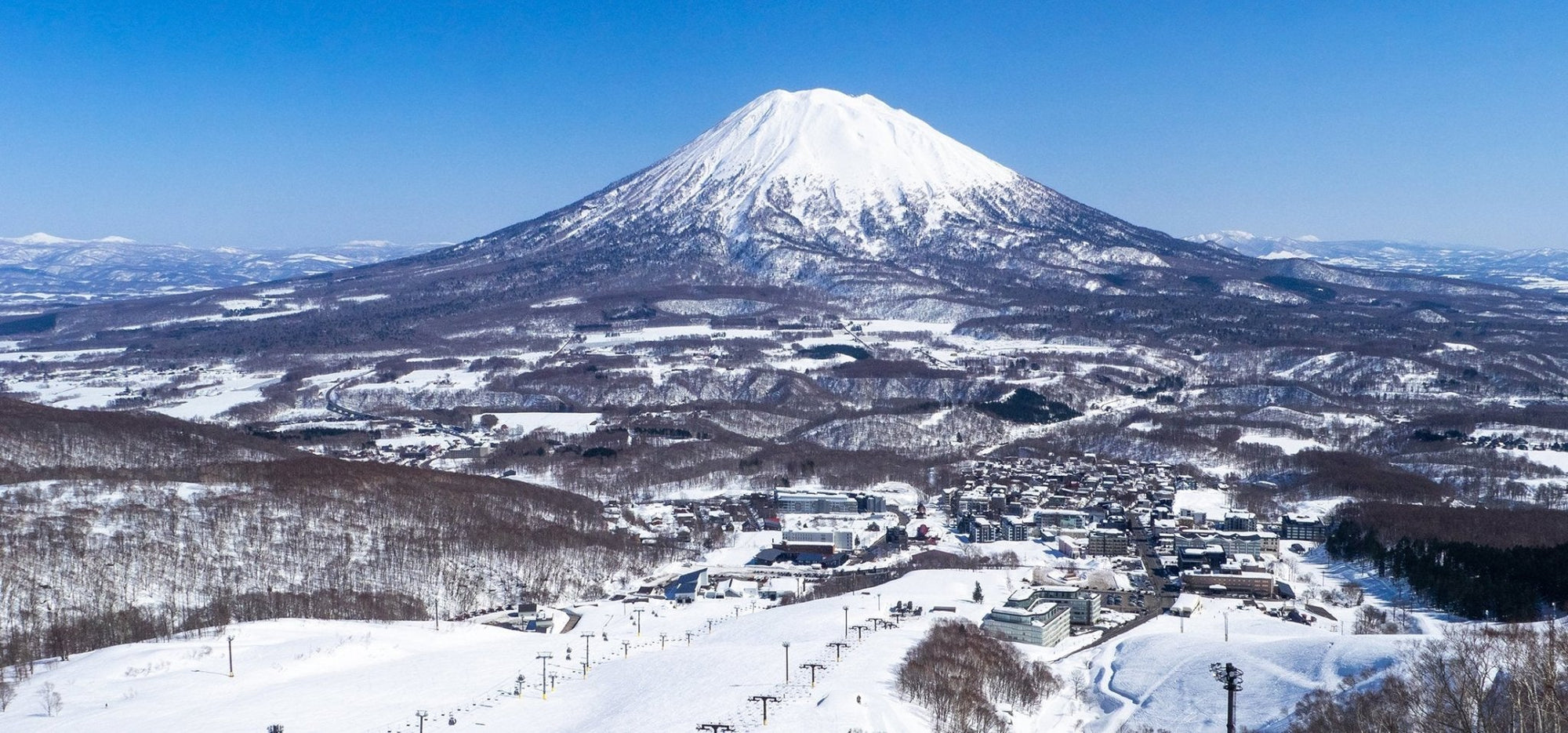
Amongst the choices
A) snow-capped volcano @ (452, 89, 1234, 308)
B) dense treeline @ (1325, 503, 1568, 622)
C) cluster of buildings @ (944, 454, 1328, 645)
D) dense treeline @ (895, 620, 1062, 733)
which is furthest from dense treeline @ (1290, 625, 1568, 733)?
snow-capped volcano @ (452, 89, 1234, 308)

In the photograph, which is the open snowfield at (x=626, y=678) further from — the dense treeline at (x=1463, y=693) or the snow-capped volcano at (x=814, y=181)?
the snow-capped volcano at (x=814, y=181)

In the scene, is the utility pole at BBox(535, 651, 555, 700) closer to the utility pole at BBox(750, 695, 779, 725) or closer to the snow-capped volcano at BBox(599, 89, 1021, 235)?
the utility pole at BBox(750, 695, 779, 725)

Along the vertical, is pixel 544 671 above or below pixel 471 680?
above

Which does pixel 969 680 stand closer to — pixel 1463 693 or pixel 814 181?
pixel 1463 693

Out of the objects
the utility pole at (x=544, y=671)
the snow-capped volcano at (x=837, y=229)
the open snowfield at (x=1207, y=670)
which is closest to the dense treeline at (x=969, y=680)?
the open snowfield at (x=1207, y=670)

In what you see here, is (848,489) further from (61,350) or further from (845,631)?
(61,350)

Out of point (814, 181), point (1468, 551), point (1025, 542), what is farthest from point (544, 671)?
point (814, 181)

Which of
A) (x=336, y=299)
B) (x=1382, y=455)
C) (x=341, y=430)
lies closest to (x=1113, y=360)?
Answer: (x=1382, y=455)

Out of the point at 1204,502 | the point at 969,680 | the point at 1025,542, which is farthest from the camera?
the point at 1204,502
